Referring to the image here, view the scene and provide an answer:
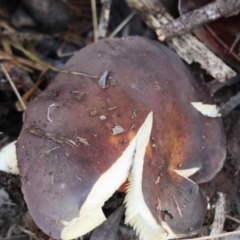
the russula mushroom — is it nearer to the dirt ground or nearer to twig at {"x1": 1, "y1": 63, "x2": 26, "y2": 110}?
the dirt ground

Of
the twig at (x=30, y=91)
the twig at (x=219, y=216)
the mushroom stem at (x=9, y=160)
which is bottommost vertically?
the twig at (x=219, y=216)

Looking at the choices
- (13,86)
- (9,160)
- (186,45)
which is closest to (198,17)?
(186,45)

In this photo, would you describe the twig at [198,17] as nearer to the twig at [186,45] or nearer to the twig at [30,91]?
the twig at [186,45]

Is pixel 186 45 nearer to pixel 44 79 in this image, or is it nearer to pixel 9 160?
pixel 44 79

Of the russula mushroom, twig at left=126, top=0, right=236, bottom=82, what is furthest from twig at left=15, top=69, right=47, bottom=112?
twig at left=126, top=0, right=236, bottom=82

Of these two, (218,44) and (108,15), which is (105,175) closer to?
(218,44)

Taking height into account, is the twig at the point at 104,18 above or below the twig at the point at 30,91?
above

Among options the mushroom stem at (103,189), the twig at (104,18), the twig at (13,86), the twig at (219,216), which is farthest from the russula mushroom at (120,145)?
the twig at (104,18)
